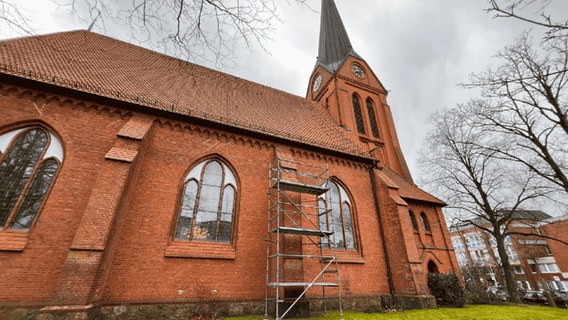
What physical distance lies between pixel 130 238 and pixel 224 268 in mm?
2648

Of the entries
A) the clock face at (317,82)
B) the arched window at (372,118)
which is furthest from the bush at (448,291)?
the clock face at (317,82)

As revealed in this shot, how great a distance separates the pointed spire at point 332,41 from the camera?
781 inches

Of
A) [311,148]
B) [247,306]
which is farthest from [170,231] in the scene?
[311,148]

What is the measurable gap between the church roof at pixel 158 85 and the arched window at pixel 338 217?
191 cm

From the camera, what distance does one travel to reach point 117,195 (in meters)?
6.10

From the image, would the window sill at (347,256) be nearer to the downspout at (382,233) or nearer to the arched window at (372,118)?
the downspout at (382,233)

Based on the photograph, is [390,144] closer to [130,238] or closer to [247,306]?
[247,306]

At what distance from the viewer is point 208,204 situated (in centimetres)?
798

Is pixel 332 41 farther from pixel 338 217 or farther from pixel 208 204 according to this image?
pixel 208 204

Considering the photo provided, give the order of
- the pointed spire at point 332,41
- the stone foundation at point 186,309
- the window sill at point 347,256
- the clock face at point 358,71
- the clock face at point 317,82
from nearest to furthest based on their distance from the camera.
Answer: the stone foundation at point 186,309, the window sill at point 347,256, the clock face at point 358,71, the clock face at point 317,82, the pointed spire at point 332,41

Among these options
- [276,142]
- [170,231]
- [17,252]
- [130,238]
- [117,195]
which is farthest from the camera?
[276,142]

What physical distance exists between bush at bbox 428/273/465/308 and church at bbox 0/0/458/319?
68.5 inches

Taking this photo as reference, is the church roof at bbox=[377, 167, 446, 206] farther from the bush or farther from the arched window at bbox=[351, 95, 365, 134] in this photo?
the bush

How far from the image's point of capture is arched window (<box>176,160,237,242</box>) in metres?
7.48
